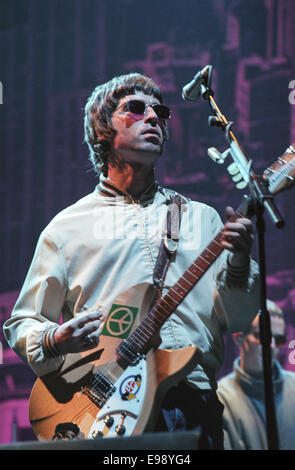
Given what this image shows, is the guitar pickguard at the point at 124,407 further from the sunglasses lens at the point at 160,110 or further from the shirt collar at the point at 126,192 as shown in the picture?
the sunglasses lens at the point at 160,110

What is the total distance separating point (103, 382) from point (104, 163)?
3.99 feet

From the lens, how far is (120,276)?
2.72 meters

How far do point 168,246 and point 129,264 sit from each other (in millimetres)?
200

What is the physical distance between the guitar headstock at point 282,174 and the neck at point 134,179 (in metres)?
0.75

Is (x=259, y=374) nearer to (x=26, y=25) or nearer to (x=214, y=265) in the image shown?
(x=214, y=265)

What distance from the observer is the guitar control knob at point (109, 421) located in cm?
245

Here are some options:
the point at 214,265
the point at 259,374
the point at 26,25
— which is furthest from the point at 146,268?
the point at 26,25

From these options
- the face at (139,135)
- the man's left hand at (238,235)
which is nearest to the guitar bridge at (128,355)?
the man's left hand at (238,235)

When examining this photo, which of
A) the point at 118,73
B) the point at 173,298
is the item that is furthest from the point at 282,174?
the point at 118,73

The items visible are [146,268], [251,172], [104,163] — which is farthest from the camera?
[104,163]

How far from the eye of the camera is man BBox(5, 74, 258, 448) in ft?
8.14

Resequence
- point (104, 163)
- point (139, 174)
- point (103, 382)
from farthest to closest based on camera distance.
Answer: point (104, 163), point (139, 174), point (103, 382)

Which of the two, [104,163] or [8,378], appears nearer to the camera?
[104,163]

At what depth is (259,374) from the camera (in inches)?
175
